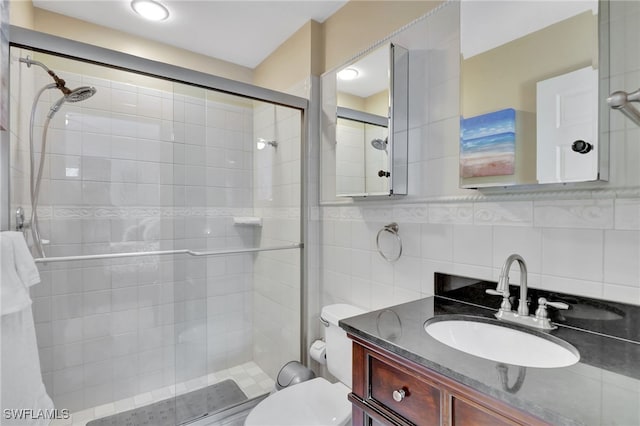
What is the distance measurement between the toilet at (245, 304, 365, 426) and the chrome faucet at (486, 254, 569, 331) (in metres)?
0.76

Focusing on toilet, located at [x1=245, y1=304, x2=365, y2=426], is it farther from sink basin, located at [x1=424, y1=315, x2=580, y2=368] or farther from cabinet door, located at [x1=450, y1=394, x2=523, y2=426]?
cabinet door, located at [x1=450, y1=394, x2=523, y2=426]

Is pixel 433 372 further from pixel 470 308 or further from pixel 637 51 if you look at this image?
pixel 637 51

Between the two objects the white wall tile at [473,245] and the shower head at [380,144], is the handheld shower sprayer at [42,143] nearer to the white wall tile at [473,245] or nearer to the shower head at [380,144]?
the shower head at [380,144]

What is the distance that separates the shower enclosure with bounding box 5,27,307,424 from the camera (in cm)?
174

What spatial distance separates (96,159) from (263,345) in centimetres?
161

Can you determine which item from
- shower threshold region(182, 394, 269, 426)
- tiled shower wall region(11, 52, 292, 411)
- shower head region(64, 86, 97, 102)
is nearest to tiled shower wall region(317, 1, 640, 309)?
tiled shower wall region(11, 52, 292, 411)

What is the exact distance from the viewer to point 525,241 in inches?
42.6

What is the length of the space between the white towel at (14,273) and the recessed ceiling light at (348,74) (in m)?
1.66

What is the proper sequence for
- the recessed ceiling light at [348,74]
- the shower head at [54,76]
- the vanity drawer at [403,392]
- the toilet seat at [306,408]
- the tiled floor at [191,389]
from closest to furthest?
1. the vanity drawer at [403,392]
2. the toilet seat at [306,408]
3. the shower head at [54,76]
4. the recessed ceiling light at [348,74]
5. the tiled floor at [191,389]

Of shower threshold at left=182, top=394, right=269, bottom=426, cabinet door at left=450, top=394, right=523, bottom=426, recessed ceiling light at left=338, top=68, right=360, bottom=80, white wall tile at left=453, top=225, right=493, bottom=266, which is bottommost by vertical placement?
shower threshold at left=182, top=394, right=269, bottom=426

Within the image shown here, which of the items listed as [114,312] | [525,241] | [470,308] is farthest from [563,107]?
[114,312]

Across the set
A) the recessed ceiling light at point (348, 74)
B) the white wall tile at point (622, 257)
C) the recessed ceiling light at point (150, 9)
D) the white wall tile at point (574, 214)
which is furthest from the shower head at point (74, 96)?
the white wall tile at point (622, 257)

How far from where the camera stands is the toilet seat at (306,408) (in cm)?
131

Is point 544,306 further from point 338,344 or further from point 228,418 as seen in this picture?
point 228,418
